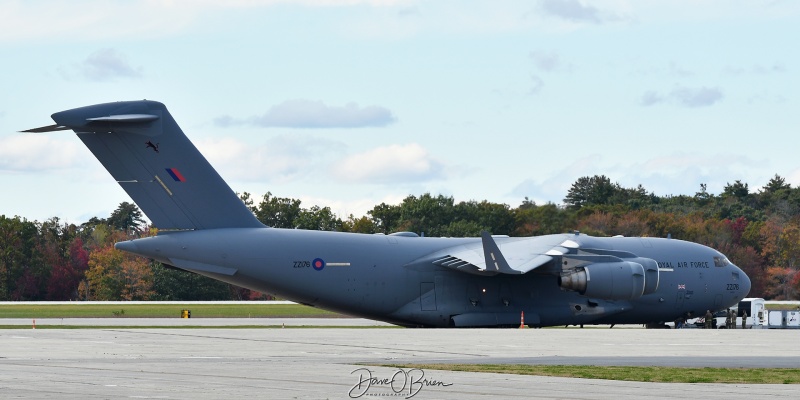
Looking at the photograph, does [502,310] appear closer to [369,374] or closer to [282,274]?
[282,274]

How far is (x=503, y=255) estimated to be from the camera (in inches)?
1710

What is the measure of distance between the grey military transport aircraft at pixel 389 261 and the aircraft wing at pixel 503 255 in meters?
0.05

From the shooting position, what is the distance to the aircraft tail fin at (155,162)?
38.7 m

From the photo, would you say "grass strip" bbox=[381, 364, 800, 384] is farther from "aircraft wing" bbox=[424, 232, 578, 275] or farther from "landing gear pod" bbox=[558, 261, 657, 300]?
"landing gear pod" bbox=[558, 261, 657, 300]

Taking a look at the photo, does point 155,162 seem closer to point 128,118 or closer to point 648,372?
point 128,118

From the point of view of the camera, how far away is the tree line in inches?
3255

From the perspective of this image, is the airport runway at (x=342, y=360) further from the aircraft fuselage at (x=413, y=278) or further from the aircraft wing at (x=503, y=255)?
the aircraft wing at (x=503, y=255)

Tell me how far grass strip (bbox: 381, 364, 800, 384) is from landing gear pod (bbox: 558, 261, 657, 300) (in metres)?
19.4

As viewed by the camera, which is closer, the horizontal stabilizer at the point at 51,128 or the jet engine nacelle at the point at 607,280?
the horizontal stabilizer at the point at 51,128

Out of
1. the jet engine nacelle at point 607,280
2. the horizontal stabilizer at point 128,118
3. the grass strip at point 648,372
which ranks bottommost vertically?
the grass strip at point 648,372

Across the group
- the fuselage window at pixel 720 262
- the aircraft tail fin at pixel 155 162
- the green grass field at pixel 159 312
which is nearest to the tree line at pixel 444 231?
the green grass field at pixel 159 312

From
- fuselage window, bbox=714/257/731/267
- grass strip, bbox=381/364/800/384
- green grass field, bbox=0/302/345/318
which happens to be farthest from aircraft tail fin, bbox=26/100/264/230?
green grass field, bbox=0/302/345/318

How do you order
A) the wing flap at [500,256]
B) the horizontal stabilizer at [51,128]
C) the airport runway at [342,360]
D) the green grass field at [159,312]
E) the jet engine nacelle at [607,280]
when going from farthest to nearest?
the green grass field at [159,312] → the jet engine nacelle at [607,280] → the wing flap at [500,256] → the horizontal stabilizer at [51,128] → the airport runway at [342,360]

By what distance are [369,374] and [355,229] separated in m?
84.7
